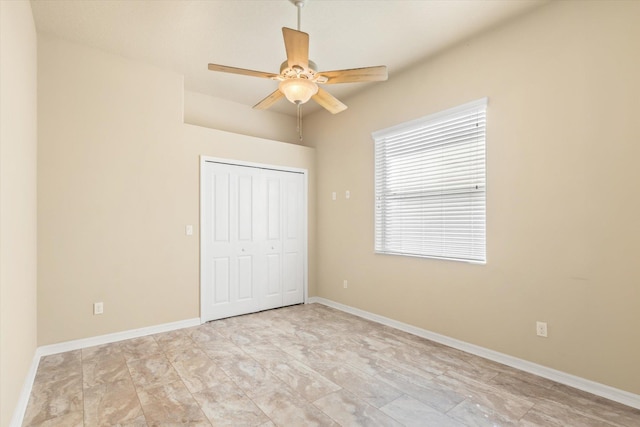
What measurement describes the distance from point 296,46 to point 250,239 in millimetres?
2864

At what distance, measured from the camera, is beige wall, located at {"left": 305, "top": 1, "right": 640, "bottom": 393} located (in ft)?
7.26

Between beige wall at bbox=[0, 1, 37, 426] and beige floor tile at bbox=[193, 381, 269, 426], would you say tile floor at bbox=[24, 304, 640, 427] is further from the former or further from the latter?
beige wall at bbox=[0, 1, 37, 426]

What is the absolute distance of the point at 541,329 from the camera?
2580 millimetres

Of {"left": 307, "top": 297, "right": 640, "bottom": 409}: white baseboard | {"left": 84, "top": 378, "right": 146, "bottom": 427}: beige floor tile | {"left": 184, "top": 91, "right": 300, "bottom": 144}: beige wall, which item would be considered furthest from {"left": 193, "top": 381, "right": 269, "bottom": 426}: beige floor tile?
{"left": 184, "top": 91, "right": 300, "bottom": 144}: beige wall

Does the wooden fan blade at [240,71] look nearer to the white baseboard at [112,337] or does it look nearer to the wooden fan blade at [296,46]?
the wooden fan blade at [296,46]

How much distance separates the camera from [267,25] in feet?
9.30

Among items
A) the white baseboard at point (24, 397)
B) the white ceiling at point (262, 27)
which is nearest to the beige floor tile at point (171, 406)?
the white baseboard at point (24, 397)

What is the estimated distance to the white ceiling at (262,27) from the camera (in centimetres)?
259

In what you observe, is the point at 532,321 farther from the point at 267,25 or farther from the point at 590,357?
the point at 267,25

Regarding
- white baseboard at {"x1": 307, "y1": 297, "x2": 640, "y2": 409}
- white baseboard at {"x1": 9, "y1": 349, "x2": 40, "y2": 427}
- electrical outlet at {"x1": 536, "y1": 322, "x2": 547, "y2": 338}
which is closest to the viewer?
white baseboard at {"x1": 9, "y1": 349, "x2": 40, "y2": 427}

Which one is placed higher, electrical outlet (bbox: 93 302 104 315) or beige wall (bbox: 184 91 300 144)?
beige wall (bbox: 184 91 300 144)

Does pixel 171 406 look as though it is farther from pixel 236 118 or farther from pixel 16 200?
pixel 236 118

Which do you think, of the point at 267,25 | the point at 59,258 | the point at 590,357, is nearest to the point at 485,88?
the point at 267,25

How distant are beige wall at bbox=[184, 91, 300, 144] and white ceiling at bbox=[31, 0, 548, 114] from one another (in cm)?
67
